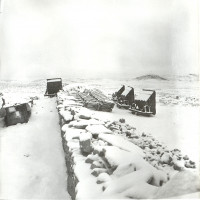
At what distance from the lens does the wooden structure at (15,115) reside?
6.38 metres

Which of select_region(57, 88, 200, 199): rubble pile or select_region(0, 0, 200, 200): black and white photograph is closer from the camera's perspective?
select_region(57, 88, 200, 199): rubble pile

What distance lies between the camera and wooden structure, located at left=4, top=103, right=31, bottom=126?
6.38m

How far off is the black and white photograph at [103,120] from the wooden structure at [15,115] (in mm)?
24

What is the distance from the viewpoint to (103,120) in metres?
4.82

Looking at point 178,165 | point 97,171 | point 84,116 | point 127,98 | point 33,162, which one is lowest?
point 33,162

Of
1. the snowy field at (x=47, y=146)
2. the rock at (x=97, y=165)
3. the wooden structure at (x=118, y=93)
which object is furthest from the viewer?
the wooden structure at (x=118, y=93)

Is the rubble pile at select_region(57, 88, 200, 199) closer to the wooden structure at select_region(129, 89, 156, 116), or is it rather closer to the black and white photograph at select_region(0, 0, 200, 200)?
the black and white photograph at select_region(0, 0, 200, 200)

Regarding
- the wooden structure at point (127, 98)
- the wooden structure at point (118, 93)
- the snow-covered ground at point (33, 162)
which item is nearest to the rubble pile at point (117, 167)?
the snow-covered ground at point (33, 162)

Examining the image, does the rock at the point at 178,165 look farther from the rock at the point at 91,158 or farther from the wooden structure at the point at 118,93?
the wooden structure at the point at 118,93

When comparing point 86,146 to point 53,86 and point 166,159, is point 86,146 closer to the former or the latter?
point 166,159

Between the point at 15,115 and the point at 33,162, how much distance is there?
86.6 inches

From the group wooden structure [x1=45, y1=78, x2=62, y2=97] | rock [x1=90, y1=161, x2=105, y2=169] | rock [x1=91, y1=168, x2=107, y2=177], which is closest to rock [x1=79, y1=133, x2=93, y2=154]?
rock [x1=90, y1=161, x2=105, y2=169]

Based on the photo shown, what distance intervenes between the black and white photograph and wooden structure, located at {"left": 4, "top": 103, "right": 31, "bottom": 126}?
1.0 inches

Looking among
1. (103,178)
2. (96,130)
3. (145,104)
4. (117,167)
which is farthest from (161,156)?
(145,104)
